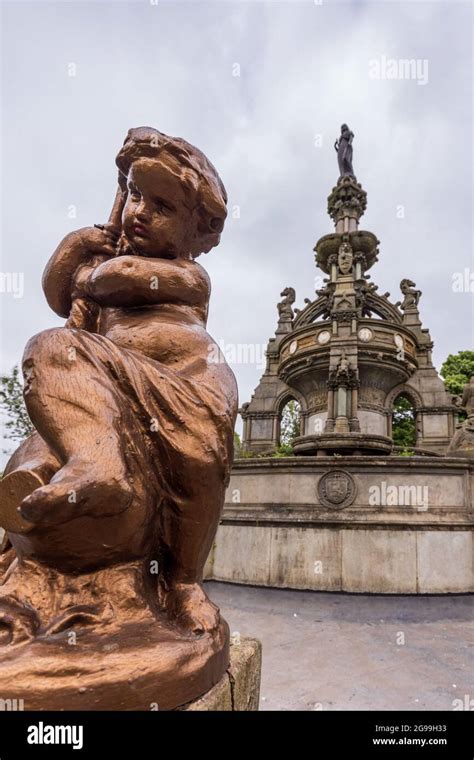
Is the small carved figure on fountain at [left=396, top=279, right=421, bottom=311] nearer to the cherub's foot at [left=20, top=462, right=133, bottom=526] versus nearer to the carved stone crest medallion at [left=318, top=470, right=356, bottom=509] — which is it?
the carved stone crest medallion at [left=318, top=470, right=356, bottom=509]

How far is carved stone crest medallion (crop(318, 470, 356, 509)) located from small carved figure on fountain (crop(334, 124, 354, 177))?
22752mm

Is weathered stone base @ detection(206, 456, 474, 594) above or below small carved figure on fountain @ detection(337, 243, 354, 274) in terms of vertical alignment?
below

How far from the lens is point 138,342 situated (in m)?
2.02

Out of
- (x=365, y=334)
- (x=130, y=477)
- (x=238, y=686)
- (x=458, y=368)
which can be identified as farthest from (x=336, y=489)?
(x=458, y=368)

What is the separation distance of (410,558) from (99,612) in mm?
6199

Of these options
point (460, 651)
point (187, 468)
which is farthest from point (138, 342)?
point (460, 651)

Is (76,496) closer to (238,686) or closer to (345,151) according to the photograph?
(238,686)

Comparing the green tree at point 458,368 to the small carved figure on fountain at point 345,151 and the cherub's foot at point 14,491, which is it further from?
the cherub's foot at point 14,491

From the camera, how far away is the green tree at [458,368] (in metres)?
28.3

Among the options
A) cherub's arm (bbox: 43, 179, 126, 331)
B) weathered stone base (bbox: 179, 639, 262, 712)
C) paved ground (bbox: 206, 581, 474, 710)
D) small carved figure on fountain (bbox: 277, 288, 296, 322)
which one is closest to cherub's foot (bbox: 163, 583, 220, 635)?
weathered stone base (bbox: 179, 639, 262, 712)

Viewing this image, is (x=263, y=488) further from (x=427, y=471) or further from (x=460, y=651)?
(x=460, y=651)

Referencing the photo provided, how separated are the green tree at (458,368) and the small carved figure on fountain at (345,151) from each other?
13.4 m

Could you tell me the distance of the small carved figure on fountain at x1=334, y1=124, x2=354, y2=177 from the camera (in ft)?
86.8

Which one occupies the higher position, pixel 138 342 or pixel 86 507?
pixel 138 342
